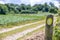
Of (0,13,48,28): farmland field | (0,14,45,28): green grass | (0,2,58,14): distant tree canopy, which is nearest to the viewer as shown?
(0,14,45,28): green grass

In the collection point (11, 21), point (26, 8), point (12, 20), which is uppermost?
point (11, 21)

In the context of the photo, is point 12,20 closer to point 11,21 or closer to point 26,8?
point 11,21

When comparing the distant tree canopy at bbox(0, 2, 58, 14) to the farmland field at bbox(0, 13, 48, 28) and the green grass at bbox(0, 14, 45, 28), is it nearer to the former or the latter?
the farmland field at bbox(0, 13, 48, 28)

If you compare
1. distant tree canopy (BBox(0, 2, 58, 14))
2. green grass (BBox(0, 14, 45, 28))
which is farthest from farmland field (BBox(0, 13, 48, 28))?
distant tree canopy (BBox(0, 2, 58, 14))

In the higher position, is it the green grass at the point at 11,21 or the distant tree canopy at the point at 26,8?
the green grass at the point at 11,21

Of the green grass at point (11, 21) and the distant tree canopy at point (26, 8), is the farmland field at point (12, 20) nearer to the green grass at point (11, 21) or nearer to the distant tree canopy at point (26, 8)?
the green grass at point (11, 21)

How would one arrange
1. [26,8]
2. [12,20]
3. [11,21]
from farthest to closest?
1. [26,8]
2. [12,20]
3. [11,21]

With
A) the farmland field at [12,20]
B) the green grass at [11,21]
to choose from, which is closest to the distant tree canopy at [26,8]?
the farmland field at [12,20]

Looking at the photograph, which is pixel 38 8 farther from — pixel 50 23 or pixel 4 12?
pixel 50 23

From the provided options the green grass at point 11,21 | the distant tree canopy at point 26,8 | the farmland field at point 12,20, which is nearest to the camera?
the green grass at point 11,21

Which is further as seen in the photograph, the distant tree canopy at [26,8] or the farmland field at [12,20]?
the distant tree canopy at [26,8]

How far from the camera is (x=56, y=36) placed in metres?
4.51

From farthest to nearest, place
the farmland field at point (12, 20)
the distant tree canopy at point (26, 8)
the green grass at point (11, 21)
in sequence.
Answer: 1. the distant tree canopy at point (26, 8)
2. the farmland field at point (12, 20)
3. the green grass at point (11, 21)

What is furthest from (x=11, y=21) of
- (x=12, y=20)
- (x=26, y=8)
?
(x=26, y=8)
